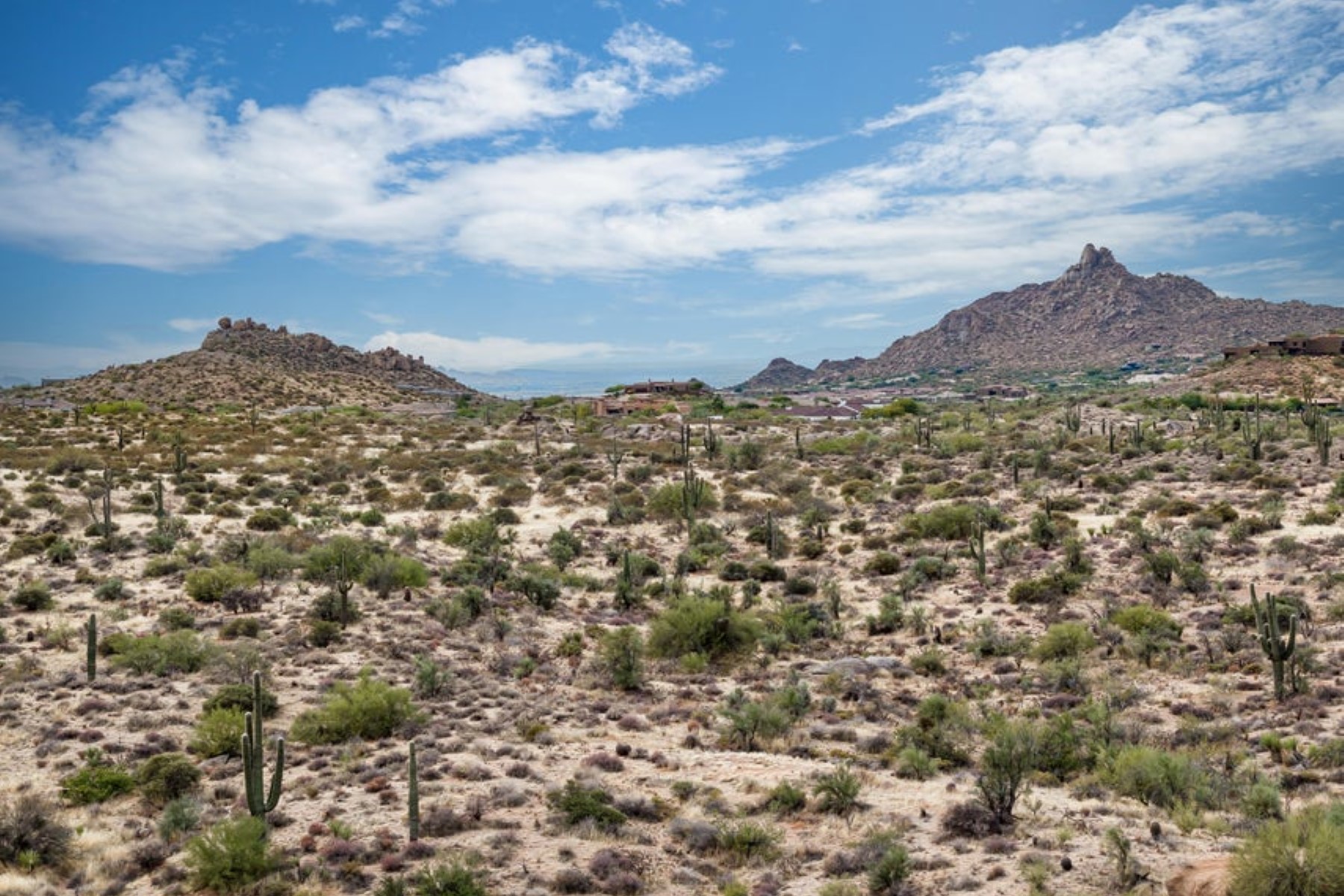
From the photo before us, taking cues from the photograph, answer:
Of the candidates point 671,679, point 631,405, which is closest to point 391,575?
point 671,679

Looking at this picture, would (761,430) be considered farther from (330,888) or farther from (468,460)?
(330,888)

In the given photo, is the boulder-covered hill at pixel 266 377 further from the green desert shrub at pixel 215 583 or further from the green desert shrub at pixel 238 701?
the green desert shrub at pixel 238 701

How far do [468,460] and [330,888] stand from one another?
107ft

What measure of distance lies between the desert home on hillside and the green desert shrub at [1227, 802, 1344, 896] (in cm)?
8065

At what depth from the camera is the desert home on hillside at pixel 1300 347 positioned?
7256 centimetres

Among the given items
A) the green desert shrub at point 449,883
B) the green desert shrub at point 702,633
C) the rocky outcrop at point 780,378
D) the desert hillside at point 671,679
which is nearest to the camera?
the green desert shrub at point 449,883

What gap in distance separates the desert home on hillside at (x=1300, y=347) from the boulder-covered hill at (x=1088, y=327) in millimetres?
54181

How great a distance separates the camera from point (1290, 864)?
306 inches

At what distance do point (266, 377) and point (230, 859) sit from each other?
7655cm

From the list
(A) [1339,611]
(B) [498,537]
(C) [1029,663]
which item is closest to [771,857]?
(C) [1029,663]

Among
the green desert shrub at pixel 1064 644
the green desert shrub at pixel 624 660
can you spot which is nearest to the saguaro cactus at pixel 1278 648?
the green desert shrub at pixel 1064 644

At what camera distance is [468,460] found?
135ft

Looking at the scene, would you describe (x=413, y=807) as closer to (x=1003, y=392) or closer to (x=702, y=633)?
(x=702, y=633)

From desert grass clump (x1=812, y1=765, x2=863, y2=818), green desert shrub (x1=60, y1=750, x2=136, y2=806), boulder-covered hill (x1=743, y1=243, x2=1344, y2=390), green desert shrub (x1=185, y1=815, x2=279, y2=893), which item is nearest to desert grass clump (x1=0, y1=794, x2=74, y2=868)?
green desert shrub (x1=60, y1=750, x2=136, y2=806)
